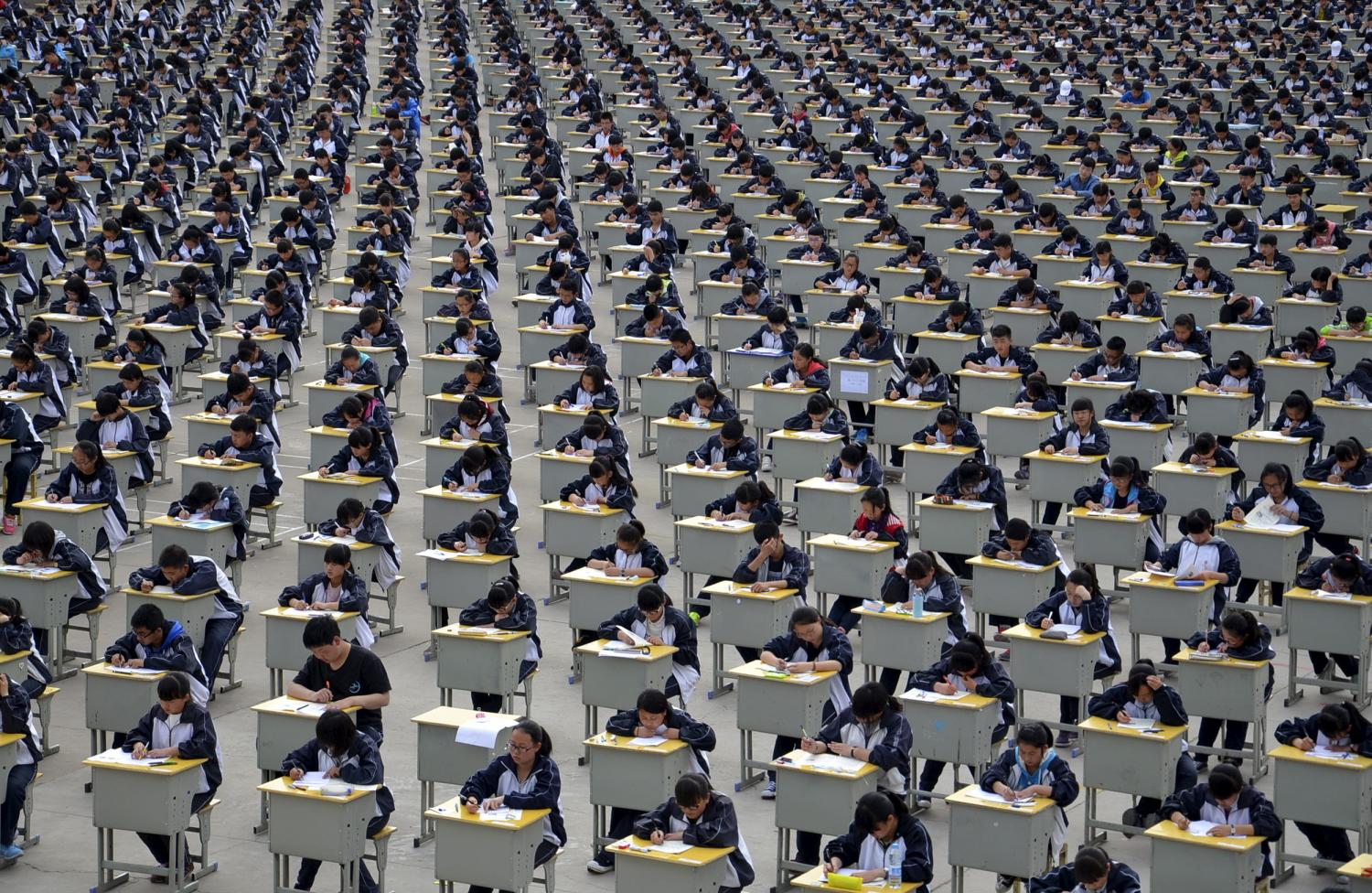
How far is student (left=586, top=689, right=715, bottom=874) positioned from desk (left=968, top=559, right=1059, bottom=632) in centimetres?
349

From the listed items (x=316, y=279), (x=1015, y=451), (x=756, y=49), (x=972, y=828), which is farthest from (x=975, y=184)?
(x=972, y=828)

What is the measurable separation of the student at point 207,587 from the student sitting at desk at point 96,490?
193 centimetres

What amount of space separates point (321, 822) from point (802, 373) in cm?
914

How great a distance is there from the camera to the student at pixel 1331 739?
12398mm

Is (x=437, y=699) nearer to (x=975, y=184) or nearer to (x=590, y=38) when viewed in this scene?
(x=975, y=184)

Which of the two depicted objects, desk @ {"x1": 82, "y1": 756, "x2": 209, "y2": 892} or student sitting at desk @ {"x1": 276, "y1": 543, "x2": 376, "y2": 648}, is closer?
desk @ {"x1": 82, "y1": 756, "x2": 209, "y2": 892}

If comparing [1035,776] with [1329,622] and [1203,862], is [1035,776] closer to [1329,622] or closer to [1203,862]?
[1203,862]

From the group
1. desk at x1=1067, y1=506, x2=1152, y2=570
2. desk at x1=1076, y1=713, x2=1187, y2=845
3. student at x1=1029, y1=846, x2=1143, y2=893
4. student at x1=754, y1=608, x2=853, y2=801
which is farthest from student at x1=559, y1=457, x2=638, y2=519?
student at x1=1029, y1=846, x2=1143, y2=893

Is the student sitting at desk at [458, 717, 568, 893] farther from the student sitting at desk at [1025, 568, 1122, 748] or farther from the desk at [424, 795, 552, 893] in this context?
the student sitting at desk at [1025, 568, 1122, 748]

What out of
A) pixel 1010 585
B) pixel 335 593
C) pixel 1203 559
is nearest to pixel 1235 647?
pixel 1203 559

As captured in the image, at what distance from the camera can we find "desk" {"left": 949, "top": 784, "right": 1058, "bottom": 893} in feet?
38.4

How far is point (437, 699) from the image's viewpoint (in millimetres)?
15742

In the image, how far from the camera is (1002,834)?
11781 mm

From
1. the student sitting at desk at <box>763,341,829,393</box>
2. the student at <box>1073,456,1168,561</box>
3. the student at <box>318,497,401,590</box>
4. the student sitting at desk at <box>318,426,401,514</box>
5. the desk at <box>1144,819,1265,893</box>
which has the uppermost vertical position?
the student sitting at desk at <box>763,341,829,393</box>
